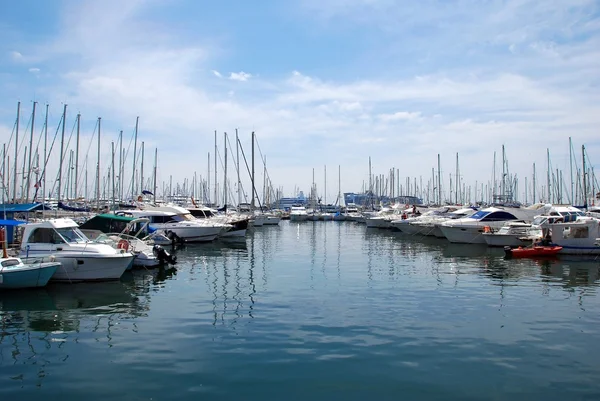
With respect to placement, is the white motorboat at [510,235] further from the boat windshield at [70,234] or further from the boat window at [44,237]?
the boat window at [44,237]

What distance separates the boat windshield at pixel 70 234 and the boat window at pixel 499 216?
35.9 m

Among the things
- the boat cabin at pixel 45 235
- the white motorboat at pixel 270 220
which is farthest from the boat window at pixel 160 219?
the white motorboat at pixel 270 220

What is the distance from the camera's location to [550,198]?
88.4m

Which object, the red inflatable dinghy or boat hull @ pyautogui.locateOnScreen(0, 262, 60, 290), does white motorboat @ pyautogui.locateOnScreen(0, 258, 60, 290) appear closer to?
boat hull @ pyautogui.locateOnScreen(0, 262, 60, 290)

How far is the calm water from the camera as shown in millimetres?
10617

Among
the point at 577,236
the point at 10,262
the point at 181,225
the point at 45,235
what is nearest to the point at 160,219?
the point at 181,225

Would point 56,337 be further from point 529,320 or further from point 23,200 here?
point 23,200

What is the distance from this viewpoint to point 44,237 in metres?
23.1

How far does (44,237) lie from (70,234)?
108cm

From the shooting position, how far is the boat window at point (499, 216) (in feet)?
157

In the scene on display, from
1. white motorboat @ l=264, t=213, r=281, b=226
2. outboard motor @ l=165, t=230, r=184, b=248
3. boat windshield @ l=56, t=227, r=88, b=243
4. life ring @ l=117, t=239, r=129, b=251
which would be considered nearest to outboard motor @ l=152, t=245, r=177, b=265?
life ring @ l=117, t=239, r=129, b=251

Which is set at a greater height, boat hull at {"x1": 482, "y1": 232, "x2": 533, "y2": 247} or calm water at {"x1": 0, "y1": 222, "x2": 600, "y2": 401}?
boat hull at {"x1": 482, "y1": 232, "x2": 533, "y2": 247}

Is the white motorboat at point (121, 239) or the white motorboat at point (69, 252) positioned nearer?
the white motorboat at point (69, 252)

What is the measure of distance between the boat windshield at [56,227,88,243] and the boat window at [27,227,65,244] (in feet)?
0.77
